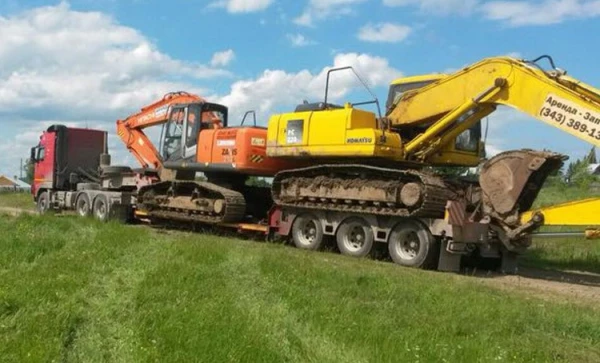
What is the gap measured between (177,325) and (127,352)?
28.4 inches

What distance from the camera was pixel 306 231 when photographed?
1456 centimetres

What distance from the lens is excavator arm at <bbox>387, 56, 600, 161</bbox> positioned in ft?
34.8

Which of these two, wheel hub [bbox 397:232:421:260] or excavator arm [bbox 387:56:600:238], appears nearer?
excavator arm [bbox 387:56:600:238]

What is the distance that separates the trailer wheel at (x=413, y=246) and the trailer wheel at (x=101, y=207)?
33.8 ft

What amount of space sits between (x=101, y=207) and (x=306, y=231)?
27.7ft

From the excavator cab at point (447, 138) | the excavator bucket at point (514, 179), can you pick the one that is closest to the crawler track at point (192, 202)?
the excavator cab at point (447, 138)

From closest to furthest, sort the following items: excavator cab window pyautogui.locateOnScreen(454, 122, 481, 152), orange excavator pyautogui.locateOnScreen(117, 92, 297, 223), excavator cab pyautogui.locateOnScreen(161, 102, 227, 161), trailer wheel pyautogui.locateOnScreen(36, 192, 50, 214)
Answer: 1. excavator cab window pyautogui.locateOnScreen(454, 122, 481, 152)
2. orange excavator pyautogui.locateOnScreen(117, 92, 297, 223)
3. excavator cab pyautogui.locateOnScreen(161, 102, 227, 161)
4. trailer wheel pyautogui.locateOnScreen(36, 192, 50, 214)

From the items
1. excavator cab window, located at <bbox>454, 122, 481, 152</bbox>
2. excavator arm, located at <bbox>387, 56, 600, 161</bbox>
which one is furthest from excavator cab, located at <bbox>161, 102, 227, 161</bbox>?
excavator cab window, located at <bbox>454, 122, 481, 152</bbox>

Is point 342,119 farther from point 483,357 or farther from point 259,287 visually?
point 483,357

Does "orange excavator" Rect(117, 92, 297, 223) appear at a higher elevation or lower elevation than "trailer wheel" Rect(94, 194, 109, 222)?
higher

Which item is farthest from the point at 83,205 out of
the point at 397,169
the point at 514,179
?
the point at 514,179

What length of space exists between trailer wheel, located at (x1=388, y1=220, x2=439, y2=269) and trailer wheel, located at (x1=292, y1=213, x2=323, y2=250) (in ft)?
6.64

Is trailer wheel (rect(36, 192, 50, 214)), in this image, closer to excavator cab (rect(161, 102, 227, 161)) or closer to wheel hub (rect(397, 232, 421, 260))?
excavator cab (rect(161, 102, 227, 161))

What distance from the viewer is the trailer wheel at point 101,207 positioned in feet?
66.1
